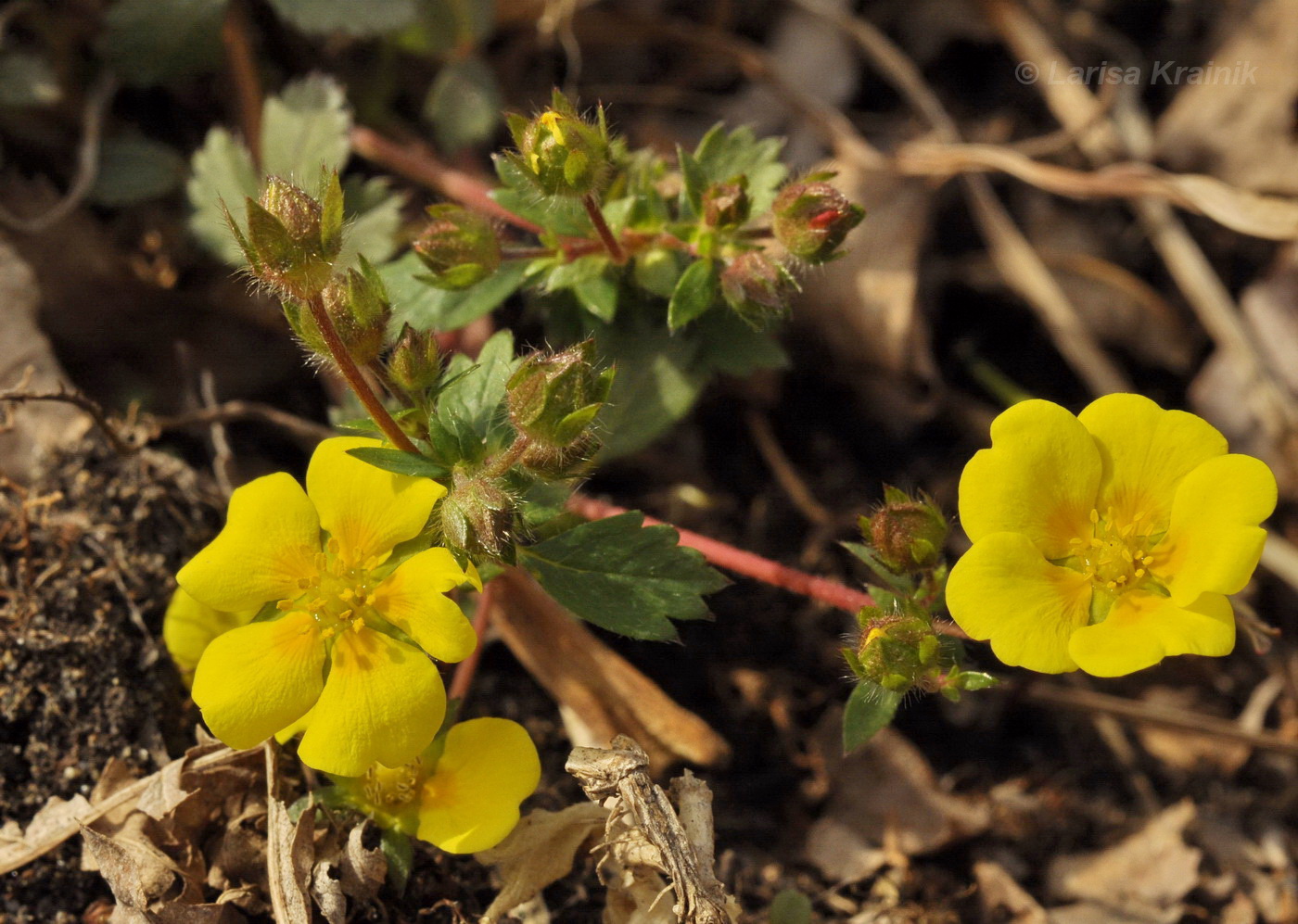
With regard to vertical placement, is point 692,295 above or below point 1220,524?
above

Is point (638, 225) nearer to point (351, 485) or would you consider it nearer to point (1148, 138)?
point (351, 485)

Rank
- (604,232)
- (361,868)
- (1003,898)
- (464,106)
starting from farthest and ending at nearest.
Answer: (464,106), (1003,898), (604,232), (361,868)

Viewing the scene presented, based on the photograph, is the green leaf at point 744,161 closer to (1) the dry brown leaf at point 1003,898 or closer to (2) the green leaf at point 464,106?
(2) the green leaf at point 464,106

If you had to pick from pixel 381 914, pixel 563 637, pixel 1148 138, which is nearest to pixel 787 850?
pixel 563 637

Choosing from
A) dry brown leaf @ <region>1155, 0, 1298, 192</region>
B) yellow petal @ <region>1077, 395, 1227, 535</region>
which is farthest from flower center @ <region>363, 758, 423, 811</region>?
dry brown leaf @ <region>1155, 0, 1298, 192</region>

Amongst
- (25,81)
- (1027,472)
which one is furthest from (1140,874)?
(25,81)

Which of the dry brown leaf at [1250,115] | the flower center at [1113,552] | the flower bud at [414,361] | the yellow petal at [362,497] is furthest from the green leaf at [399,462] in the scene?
the dry brown leaf at [1250,115]

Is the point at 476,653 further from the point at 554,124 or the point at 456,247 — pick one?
the point at 554,124
